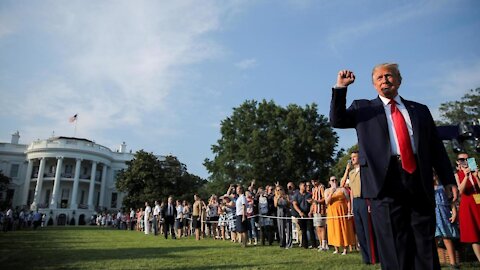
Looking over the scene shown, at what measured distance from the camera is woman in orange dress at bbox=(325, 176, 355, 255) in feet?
29.9

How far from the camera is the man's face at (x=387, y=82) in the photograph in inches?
129

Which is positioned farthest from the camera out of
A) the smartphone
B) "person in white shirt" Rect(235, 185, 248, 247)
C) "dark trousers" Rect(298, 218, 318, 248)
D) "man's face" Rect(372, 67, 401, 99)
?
"person in white shirt" Rect(235, 185, 248, 247)

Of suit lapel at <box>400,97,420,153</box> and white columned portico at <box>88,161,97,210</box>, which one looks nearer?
suit lapel at <box>400,97,420,153</box>

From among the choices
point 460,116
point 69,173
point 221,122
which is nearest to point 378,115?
point 221,122

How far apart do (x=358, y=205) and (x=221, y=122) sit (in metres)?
36.1

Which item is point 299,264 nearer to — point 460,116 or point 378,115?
point 378,115

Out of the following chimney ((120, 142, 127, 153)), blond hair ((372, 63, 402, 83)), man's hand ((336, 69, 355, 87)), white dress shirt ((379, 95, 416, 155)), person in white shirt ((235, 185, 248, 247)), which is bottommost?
person in white shirt ((235, 185, 248, 247))

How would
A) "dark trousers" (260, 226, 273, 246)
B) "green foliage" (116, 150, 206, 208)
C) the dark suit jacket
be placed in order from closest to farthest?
the dark suit jacket → "dark trousers" (260, 226, 273, 246) → "green foliage" (116, 150, 206, 208)

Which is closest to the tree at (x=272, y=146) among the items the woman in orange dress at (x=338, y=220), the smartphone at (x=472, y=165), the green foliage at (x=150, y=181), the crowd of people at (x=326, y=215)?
the green foliage at (x=150, y=181)

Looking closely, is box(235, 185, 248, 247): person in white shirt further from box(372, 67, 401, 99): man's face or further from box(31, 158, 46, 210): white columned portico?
box(31, 158, 46, 210): white columned portico

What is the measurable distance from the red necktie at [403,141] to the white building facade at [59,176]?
7045 centimetres

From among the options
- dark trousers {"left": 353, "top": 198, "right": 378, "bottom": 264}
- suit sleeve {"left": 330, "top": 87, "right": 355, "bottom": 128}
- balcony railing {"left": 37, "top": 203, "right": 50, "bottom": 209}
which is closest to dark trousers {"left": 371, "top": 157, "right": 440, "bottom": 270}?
suit sleeve {"left": 330, "top": 87, "right": 355, "bottom": 128}

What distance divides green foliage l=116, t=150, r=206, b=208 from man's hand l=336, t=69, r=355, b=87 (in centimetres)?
4436

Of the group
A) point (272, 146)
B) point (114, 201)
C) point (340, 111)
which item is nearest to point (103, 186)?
point (114, 201)
